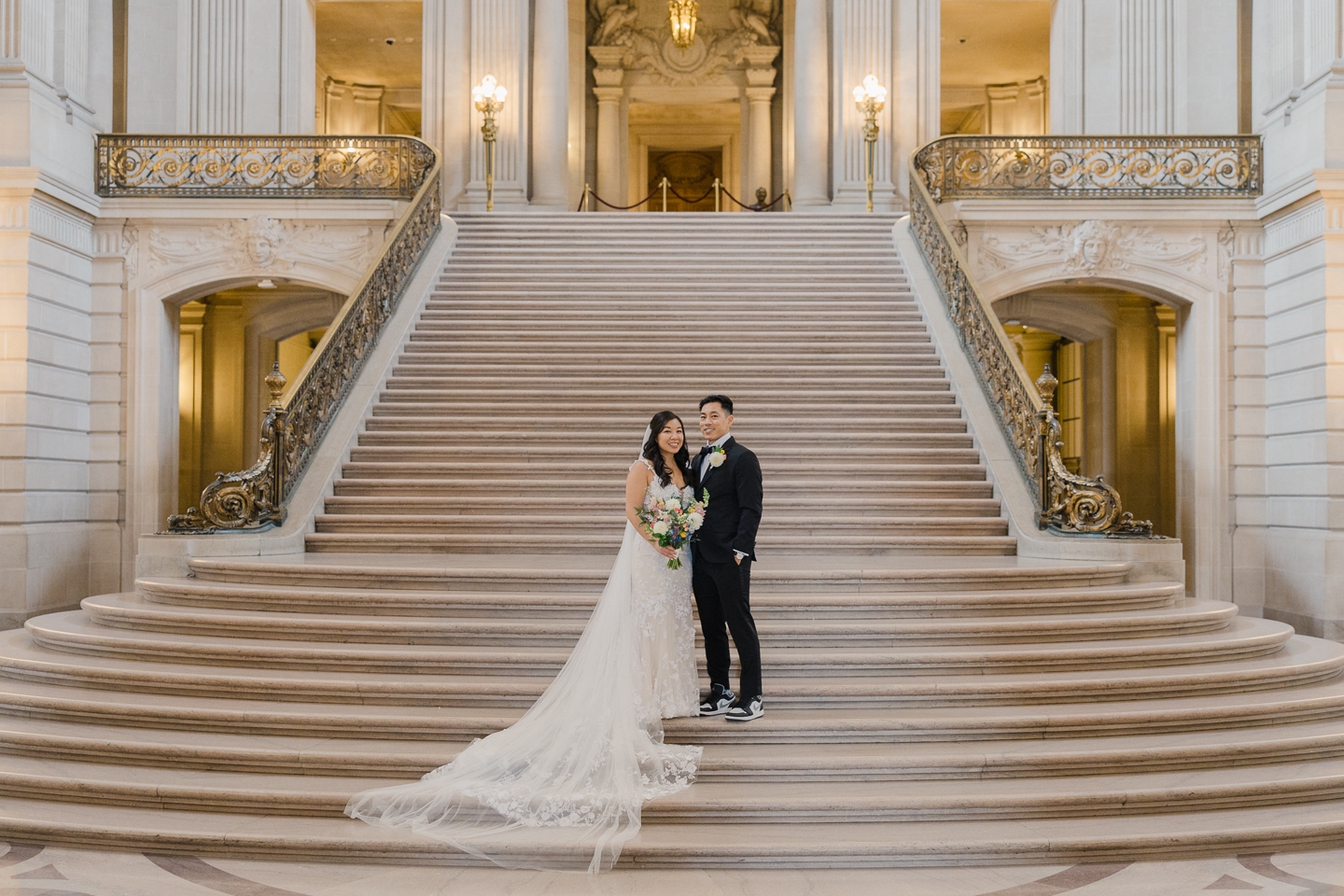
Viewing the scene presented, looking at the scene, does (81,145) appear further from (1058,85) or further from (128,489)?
(1058,85)

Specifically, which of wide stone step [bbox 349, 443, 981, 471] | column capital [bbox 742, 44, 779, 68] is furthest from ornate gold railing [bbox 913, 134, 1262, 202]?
column capital [bbox 742, 44, 779, 68]

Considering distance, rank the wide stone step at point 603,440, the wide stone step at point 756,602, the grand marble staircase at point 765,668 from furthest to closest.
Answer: the wide stone step at point 603,440 → the wide stone step at point 756,602 → the grand marble staircase at point 765,668

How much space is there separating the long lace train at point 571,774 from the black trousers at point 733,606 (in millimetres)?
391

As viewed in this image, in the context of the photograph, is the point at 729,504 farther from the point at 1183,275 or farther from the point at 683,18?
the point at 683,18

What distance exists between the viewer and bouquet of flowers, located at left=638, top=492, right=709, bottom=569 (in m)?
5.28

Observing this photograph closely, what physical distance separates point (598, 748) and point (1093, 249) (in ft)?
34.6

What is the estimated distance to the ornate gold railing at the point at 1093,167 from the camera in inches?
515

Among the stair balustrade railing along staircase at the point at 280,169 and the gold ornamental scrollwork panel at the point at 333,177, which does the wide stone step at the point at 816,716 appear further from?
the stair balustrade railing along staircase at the point at 280,169

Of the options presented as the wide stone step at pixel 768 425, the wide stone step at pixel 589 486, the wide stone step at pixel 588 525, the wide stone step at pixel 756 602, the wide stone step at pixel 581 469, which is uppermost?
the wide stone step at pixel 768 425

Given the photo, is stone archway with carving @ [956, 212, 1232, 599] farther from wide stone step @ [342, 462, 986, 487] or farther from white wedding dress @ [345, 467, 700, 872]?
white wedding dress @ [345, 467, 700, 872]

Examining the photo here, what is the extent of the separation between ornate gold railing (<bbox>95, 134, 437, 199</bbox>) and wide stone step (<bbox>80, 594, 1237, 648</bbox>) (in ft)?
26.8

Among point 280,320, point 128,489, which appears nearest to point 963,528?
point 128,489

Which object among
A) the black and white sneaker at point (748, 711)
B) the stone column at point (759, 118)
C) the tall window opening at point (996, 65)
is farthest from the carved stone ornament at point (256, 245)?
the tall window opening at point (996, 65)

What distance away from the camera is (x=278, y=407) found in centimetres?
832
